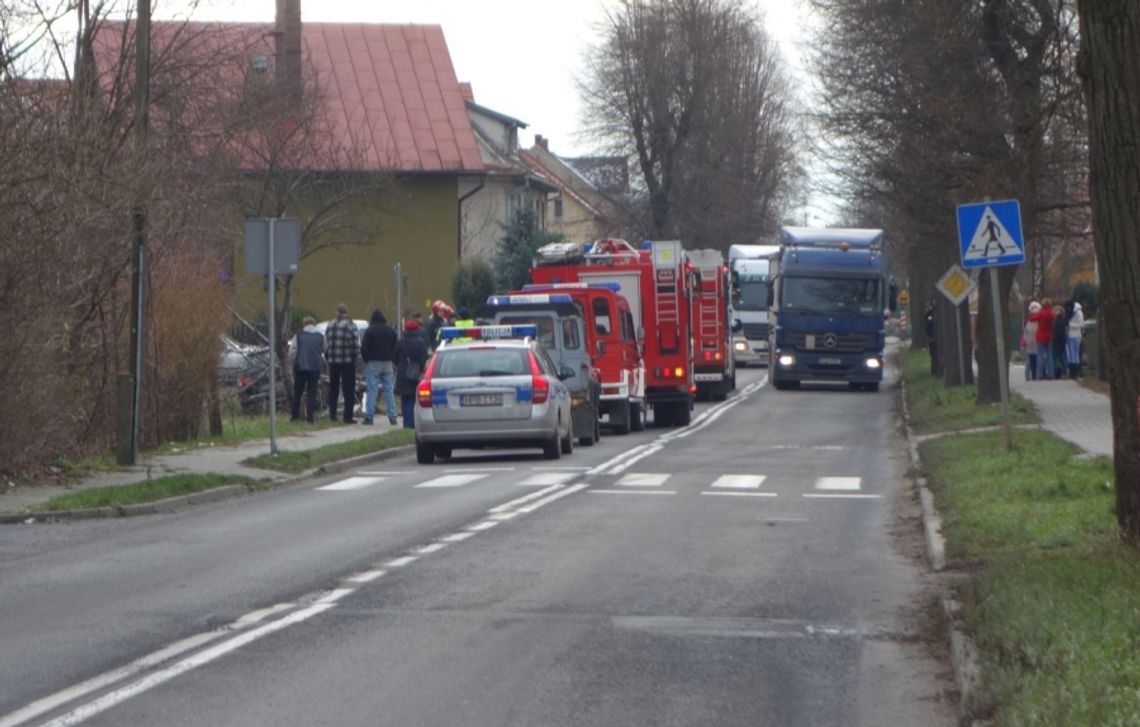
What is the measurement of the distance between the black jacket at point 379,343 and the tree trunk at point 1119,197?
1949 cm

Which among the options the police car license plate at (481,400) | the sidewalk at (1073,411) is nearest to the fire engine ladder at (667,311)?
the sidewalk at (1073,411)

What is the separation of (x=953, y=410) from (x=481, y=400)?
464 inches

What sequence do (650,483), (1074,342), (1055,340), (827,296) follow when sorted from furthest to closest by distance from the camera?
(827,296)
(1074,342)
(1055,340)
(650,483)

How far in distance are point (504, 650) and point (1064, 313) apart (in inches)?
1431

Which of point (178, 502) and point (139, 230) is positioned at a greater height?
point (139, 230)

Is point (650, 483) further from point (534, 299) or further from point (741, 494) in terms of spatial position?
point (534, 299)

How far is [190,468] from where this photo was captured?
20328 millimetres

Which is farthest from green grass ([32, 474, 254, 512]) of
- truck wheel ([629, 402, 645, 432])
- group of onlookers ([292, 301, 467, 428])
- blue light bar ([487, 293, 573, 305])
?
truck wheel ([629, 402, 645, 432])

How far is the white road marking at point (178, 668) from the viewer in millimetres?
7266

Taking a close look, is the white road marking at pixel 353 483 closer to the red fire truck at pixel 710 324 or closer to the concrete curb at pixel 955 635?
the concrete curb at pixel 955 635

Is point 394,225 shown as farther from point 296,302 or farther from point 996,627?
point 996,627

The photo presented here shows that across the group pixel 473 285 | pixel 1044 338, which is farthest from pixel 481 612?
pixel 473 285

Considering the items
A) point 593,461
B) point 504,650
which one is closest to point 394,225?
point 593,461

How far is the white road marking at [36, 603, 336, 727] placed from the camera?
727 centimetres
